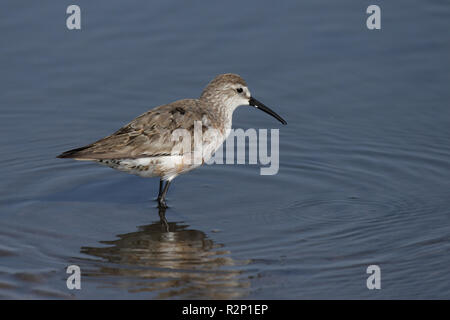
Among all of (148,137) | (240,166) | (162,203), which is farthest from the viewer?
(240,166)

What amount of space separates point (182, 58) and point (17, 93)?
2.85 meters

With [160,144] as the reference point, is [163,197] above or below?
below

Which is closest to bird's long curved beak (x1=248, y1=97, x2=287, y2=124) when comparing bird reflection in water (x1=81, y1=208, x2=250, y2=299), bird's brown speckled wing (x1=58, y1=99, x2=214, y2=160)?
bird's brown speckled wing (x1=58, y1=99, x2=214, y2=160)

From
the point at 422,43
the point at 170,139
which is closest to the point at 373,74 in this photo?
the point at 422,43

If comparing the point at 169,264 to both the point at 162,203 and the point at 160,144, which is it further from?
the point at 160,144

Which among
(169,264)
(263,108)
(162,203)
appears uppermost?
(263,108)

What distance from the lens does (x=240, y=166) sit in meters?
11.2

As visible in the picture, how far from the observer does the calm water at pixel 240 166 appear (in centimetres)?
812

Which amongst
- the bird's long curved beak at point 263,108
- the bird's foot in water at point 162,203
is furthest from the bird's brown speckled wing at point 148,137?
the bird's long curved beak at point 263,108

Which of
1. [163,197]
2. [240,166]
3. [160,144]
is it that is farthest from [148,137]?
[240,166]

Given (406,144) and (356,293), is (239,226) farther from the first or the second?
(406,144)

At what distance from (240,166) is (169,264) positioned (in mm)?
3193

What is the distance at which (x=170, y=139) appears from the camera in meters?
9.80

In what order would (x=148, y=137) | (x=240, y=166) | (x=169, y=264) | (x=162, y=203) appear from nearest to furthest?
1. (x=169, y=264)
2. (x=148, y=137)
3. (x=162, y=203)
4. (x=240, y=166)
